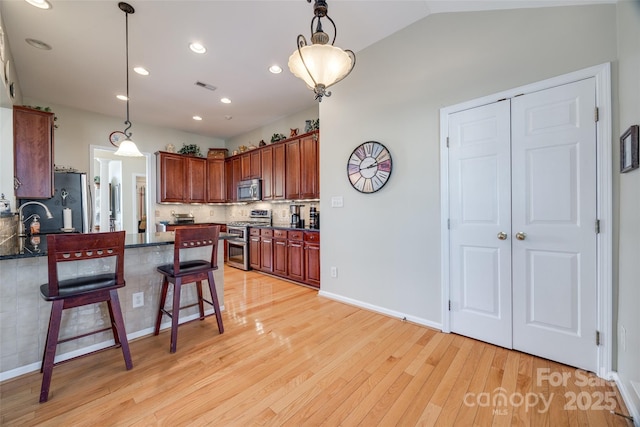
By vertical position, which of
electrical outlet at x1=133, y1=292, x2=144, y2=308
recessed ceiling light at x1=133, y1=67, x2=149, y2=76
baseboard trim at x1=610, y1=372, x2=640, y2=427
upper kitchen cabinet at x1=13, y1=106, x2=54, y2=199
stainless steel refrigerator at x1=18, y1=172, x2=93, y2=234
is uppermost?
recessed ceiling light at x1=133, y1=67, x2=149, y2=76

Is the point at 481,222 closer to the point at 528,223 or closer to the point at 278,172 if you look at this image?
the point at 528,223

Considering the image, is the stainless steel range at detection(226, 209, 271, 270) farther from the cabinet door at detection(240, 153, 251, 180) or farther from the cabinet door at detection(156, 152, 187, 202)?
the cabinet door at detection(156, 152, 187, 202)

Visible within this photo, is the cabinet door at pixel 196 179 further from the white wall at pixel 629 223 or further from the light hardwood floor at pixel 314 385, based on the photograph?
the white wall at pixel 629 223

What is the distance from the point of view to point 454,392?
64.0 inches

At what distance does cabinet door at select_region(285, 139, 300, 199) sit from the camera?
172 inches

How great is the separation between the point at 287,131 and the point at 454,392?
472cm

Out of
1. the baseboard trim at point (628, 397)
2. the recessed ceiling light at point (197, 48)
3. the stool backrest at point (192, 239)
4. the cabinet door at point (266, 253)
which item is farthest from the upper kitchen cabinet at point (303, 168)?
the baseboard trim at point (628, 397)

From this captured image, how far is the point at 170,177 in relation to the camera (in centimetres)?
540

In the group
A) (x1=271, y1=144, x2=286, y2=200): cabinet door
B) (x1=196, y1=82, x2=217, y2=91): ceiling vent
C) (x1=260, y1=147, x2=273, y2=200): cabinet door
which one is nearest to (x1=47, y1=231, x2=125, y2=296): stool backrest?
(x1=196, y1=82, x2=217, y2=91): ceiling vent

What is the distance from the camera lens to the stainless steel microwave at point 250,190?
5.13 meters

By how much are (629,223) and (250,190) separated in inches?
198

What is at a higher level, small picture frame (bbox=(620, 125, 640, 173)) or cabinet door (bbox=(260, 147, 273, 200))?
cabinet door (bbox=(260, 147, 273, 200))

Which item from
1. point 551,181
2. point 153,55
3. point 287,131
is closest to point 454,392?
point 551,181

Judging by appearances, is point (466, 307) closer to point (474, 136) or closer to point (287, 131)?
point (474, 136)
